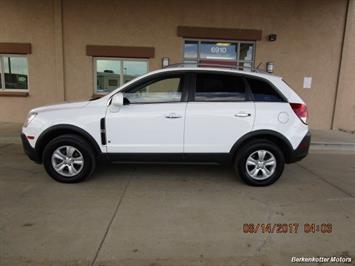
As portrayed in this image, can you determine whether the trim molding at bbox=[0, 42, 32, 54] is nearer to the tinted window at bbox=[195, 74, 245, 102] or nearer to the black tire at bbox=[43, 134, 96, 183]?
the black tire at bbox=[43, 134, 96, 183]

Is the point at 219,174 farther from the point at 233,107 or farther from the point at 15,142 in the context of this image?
the point at 15,142

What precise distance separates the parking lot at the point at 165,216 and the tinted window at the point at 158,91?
1.37 metres

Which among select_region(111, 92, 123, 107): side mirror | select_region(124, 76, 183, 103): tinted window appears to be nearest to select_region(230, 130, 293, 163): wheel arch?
select_region(124, 76, 183, 103): tinted window

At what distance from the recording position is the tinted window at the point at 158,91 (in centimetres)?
477

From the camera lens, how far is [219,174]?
5551 millimetres

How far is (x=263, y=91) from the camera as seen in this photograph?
487cm

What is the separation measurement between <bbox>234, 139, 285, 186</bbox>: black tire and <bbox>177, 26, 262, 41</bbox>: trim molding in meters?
6.16

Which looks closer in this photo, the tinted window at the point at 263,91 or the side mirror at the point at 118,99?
the side mirror at the point at 118,99

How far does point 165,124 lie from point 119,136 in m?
0.74

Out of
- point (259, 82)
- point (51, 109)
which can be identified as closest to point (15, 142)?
point (51, 109)

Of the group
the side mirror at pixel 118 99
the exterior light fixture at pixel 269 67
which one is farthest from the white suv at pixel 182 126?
the exterior light fixture at pixel 269 67

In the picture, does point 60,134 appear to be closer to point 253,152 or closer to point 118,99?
point 118,99

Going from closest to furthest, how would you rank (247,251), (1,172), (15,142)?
(247,251) → (1,172) → (15,142)
